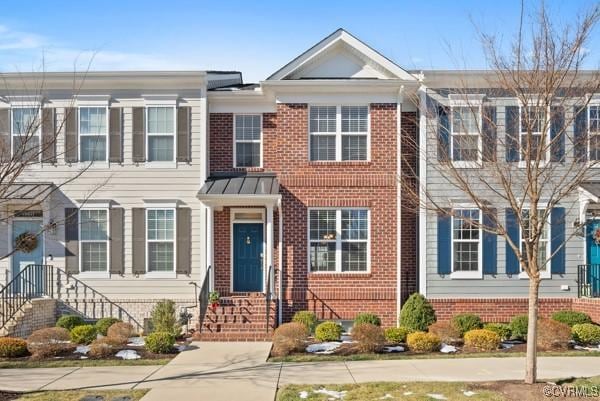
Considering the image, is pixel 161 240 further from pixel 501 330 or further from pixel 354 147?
pixel 501 330

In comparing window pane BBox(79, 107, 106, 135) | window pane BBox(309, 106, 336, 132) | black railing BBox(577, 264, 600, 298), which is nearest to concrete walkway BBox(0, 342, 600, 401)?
black railing BBox(577, 264, 600, 298)

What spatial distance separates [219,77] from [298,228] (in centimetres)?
596

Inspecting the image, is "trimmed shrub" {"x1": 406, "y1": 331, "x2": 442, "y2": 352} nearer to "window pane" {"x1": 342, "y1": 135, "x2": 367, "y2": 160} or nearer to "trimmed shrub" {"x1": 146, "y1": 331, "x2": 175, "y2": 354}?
"trimmed shrub" {"x1": 146, "y1": 331, "x2": 175, "y2": 354}

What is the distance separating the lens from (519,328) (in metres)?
15.6

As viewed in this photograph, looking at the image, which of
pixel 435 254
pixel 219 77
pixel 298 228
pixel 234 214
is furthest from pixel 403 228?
pixel 219 77

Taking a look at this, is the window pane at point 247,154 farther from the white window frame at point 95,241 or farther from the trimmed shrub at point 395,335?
the trimmed shrub at point 395,335

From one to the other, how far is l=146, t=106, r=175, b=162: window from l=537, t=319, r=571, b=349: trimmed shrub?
10.6 m

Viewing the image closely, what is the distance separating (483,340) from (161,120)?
1040 centimetres

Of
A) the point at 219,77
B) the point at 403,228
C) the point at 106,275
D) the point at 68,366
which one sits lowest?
the point at 68,366

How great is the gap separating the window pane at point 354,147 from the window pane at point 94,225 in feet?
23.0

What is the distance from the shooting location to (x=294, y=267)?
1753 cm

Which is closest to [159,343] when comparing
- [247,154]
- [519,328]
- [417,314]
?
[417,314]

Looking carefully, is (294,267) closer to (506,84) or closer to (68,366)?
(68,366)

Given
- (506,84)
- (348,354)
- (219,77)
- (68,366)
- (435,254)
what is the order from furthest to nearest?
1. (219,77)
2. (435,254)
3. (348,354)
4. (68,366)
5. (506,84)
